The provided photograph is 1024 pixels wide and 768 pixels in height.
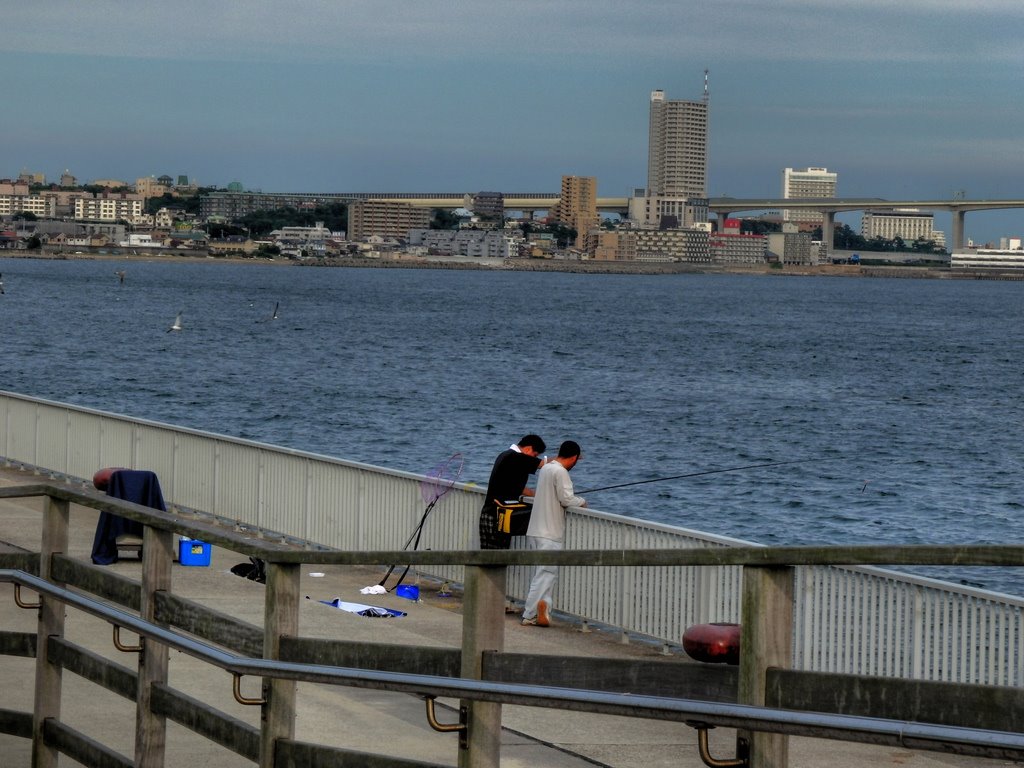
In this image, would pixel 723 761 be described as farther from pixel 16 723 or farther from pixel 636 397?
pixel 636 397

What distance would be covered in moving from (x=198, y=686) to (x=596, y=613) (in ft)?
22.3

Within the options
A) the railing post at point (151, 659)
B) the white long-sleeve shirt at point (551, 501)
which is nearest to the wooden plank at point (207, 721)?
the railing post at point (151, 659)

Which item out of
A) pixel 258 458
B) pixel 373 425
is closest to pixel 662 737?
pixel 258 458

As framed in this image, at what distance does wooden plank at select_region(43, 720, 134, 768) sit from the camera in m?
5.82

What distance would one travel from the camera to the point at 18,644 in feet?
21.0

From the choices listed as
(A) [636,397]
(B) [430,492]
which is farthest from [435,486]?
(A) [636,397]

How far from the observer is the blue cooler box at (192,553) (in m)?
12.0

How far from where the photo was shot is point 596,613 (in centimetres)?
1250

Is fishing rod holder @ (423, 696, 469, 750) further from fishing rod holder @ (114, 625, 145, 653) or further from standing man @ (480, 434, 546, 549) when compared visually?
standing man @ (480, 434, 546, 549)

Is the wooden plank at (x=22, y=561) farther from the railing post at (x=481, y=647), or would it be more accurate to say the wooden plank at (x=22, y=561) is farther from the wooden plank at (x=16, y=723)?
the railing post at (x=481, y=647)

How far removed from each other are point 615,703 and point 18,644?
357cm

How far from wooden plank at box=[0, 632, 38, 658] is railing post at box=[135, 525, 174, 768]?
861mm

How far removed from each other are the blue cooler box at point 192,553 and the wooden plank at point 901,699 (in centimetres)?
882

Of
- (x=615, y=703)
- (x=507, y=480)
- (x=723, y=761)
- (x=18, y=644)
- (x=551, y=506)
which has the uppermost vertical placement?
(x=615, y=703)
